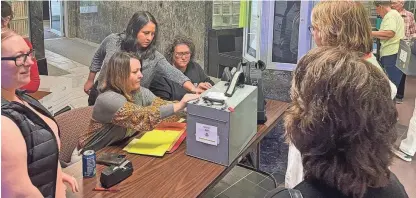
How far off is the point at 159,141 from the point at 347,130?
51.9 inches

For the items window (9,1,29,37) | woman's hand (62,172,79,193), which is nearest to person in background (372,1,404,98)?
window (9,1,29,37)

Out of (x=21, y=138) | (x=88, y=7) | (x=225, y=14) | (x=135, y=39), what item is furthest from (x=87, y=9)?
(x=21, y=138)

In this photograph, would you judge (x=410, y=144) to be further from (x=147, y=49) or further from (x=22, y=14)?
(x=22, y=14)

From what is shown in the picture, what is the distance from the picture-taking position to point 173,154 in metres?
2.09

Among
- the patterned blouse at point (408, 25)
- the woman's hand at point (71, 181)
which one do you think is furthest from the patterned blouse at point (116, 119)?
the patterned blouse at point (408, 25)

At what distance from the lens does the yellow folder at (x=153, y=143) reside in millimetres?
2082

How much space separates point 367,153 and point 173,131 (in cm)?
141

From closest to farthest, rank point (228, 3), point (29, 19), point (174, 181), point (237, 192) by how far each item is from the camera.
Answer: point (174, 181)
point (29, 19)
point (237, 192)
point (228, 3)

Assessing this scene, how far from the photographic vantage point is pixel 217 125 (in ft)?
6.31

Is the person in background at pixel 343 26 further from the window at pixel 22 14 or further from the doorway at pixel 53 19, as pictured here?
the doorway at pixel 53 19

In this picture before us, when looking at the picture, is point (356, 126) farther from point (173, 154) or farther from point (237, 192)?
point (237, 192)

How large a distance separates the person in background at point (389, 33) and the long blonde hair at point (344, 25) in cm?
331

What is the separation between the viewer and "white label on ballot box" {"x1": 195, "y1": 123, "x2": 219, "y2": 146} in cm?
194

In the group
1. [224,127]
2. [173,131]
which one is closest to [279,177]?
[173,131]
